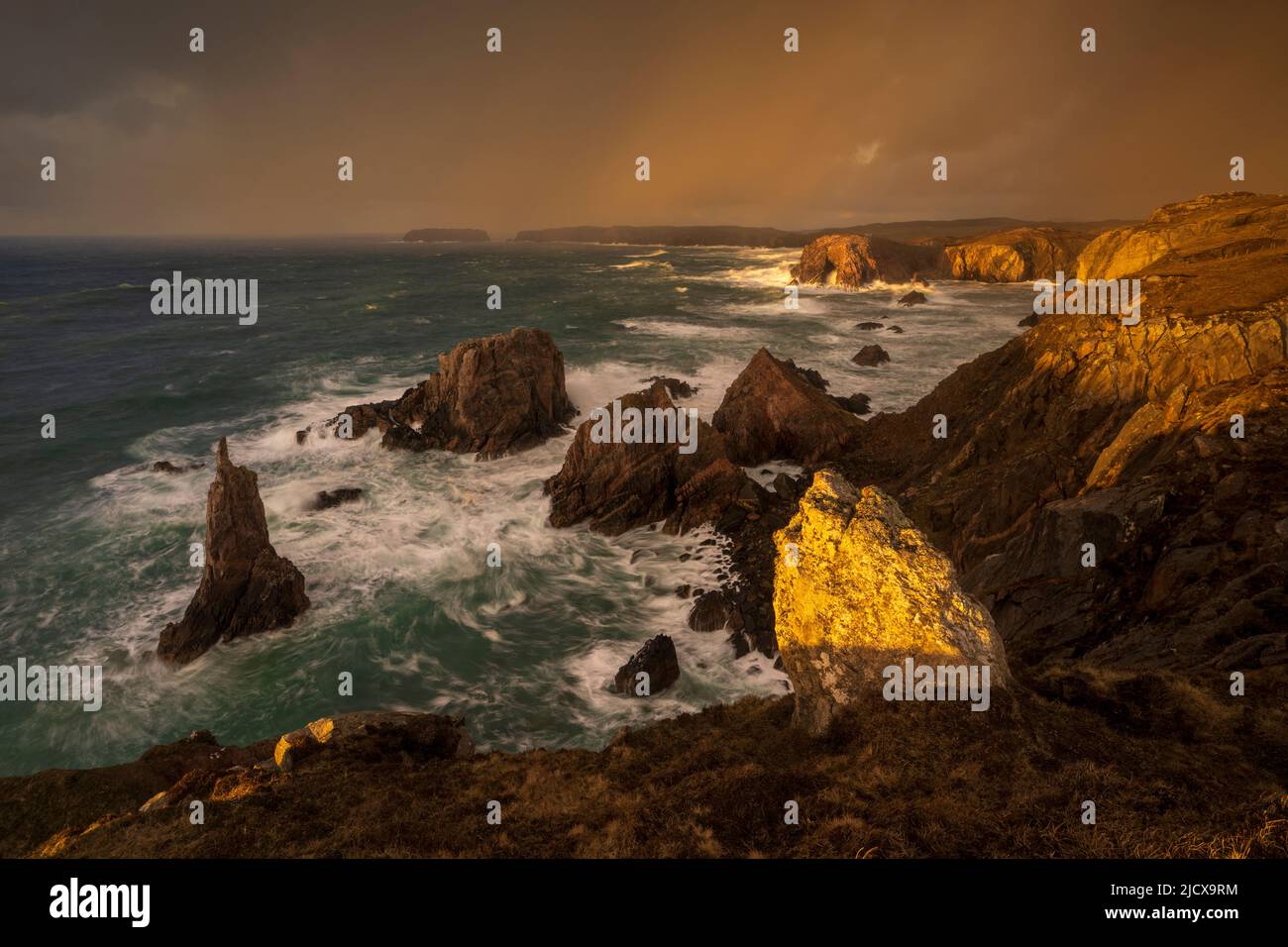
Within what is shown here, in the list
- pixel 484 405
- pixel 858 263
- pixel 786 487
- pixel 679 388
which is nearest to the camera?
pixel 786 487

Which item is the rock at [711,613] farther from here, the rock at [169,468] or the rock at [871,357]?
the rock at [871,357]

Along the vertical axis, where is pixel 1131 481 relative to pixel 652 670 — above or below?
above

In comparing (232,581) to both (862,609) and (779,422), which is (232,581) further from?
(779,422)

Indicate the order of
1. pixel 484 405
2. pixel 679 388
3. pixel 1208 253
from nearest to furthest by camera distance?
pixel 1208 253 → pixel 484 405 → pixel 679 388

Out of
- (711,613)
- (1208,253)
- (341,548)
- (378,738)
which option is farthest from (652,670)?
(1208,253)

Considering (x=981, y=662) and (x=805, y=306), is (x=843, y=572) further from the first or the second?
(x=805, y=306)
